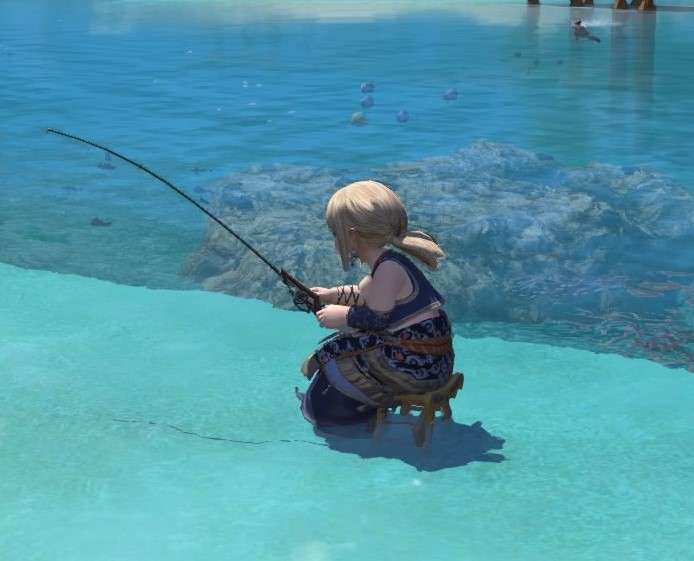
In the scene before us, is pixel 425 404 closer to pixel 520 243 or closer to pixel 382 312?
pixel 382 312

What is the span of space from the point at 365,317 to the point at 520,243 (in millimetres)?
4477

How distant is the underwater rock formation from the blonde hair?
2.73m

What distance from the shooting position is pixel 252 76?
70.8 feet

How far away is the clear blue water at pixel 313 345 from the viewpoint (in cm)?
418

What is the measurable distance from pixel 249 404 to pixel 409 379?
1.06 metres

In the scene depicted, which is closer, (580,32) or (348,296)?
(348,296)

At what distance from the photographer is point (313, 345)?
21.0 ft

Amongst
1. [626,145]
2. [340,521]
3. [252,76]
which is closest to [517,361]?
[340,521]

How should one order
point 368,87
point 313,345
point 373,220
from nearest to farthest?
point 373,220, point 313,345, point 368,87

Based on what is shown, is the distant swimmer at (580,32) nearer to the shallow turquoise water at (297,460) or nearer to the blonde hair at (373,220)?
the shallow turquoise water at (297,460)

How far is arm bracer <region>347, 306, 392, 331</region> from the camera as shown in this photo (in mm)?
4539

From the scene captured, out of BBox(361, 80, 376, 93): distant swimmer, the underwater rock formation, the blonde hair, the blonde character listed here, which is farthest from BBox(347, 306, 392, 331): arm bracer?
BBox(361, 80, 376, 93): distant swimmer

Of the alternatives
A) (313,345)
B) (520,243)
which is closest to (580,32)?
(520,243)

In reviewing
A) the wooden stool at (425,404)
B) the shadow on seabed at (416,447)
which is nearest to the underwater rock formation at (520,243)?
the shadow on seabed at (416,447)
